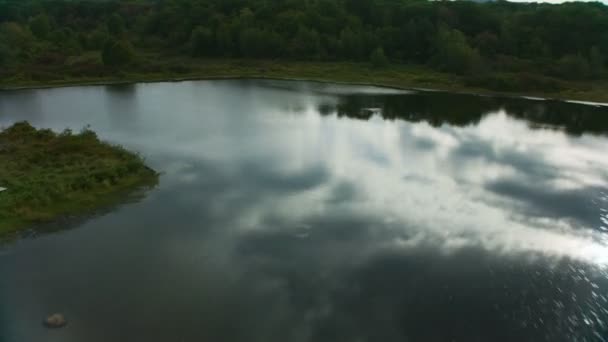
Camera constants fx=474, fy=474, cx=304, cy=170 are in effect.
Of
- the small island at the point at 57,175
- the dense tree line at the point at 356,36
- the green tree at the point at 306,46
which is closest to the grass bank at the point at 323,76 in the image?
the dense tree line at the point at 356,36

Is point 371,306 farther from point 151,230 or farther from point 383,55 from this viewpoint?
point 383,55

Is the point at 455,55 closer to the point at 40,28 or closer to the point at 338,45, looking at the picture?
the point at 338,45

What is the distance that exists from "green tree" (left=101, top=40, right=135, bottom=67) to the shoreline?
12.8 feet

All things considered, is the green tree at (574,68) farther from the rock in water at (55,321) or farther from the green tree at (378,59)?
the rock in water at (55,321)

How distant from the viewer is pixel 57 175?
1989cm

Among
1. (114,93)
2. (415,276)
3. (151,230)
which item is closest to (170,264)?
(151,230)

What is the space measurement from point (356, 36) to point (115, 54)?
33.0 m

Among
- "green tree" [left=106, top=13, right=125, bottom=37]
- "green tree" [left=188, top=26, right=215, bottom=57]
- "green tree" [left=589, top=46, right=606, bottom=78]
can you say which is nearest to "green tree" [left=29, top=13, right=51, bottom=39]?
"green tree" [left=106, top=13, right=125, bottom=37]

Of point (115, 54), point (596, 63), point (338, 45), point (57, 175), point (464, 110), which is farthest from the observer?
point (338, 45)

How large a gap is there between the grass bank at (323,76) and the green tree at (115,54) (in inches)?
41.2

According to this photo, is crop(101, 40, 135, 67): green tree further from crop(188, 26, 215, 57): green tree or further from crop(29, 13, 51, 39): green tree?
crop(29, 13, 51, 39): green tree

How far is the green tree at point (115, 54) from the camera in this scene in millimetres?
52844

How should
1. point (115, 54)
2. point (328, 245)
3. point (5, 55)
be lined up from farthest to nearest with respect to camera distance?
1. point (115, 54)
2. point (5, 55)
3. point (328, 245)

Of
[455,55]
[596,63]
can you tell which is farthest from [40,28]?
[596,63]
